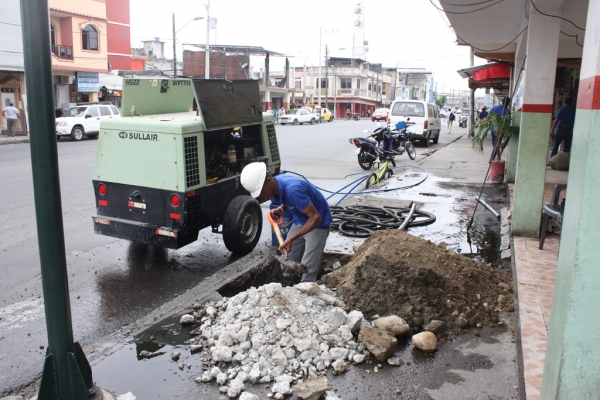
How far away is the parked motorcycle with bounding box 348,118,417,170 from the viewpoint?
14430 mm

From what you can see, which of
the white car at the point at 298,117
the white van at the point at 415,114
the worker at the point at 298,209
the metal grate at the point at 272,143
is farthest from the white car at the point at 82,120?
the worker at the point at 298,209

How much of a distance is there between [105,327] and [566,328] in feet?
12.7

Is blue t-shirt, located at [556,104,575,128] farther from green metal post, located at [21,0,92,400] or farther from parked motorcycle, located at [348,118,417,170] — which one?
green metal post, located at [21,0,92,400]

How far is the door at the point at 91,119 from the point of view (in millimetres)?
23572

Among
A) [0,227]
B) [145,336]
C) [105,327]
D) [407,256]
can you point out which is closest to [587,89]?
[407,256]

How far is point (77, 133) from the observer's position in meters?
23.2

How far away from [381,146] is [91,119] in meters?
15.1

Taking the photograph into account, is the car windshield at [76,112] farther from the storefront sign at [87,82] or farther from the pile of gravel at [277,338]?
the pile of gravel at [277,338]

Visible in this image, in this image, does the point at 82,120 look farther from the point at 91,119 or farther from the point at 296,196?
the point at 296,196

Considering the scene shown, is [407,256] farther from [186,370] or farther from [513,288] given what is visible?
[186,370]

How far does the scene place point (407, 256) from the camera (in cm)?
493

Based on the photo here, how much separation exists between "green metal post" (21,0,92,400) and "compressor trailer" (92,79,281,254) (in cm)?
291

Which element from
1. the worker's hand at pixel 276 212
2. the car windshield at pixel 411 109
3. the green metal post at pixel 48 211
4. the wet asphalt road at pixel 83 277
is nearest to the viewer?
the green metal post at pixel 48 211

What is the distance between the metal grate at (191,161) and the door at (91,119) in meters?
19.6
